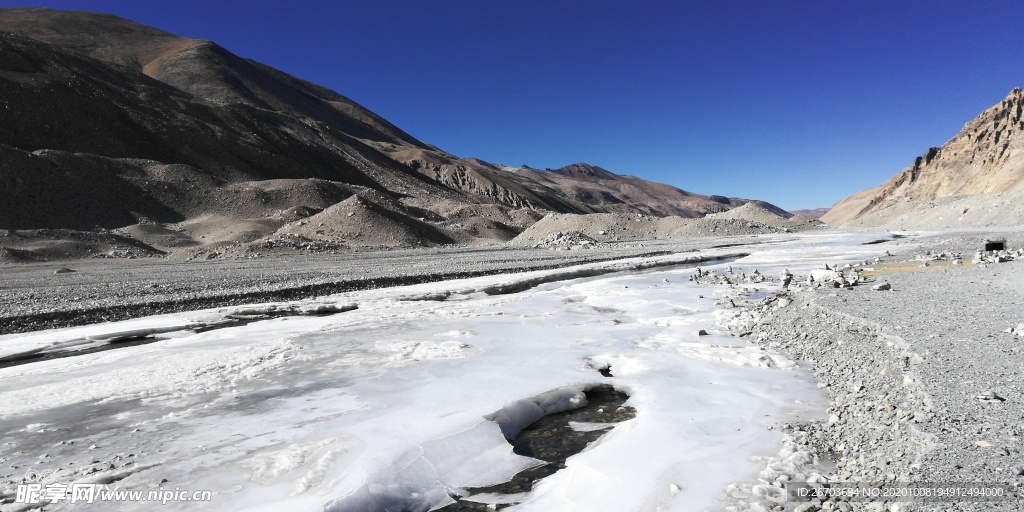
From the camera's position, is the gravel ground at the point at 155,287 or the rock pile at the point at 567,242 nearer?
the gravel ground at the point at 155,287

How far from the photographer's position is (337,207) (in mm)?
53750

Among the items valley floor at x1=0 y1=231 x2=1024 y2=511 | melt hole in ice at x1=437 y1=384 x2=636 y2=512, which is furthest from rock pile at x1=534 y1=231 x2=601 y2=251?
melt hole in ice at x1=437 y1=384 x2=636 y2=512

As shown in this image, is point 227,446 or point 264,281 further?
point 264,281

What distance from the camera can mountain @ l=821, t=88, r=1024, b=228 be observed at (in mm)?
62062

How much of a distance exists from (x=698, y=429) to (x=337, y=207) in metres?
53.1

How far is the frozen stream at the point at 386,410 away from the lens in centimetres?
441

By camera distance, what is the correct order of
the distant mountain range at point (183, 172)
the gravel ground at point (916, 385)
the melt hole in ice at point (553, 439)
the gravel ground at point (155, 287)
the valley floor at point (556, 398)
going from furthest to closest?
the distant mountain range at point (183, 172) → the gravel ground at point (155, 287) → the melt hole in ice at point (553, 439) → the valley floor at point (556, 398) → the gravel ground at point (916, 385)

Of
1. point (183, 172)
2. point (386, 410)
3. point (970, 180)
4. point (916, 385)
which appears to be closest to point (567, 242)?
point (386, 410)

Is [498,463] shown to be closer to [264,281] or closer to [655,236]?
[264,281]

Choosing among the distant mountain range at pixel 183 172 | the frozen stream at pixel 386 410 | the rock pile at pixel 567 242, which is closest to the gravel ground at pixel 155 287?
the frozen stream at pixel 386 410

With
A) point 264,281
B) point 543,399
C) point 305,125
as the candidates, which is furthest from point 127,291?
point 305,125

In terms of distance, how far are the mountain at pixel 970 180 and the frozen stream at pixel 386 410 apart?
221ft

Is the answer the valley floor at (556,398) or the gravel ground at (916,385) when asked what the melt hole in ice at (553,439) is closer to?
the valley floor at (556,398)

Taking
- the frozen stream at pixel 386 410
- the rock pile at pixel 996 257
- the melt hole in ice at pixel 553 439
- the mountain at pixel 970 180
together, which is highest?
the mountain at pixel 970 180
